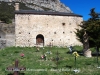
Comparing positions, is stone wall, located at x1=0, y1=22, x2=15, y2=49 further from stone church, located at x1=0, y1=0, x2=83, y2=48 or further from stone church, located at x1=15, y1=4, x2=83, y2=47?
stone church, located at x1=15, y1=4, x2=83, y2=47

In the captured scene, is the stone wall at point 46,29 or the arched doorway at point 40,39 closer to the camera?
the stone wall at point 46,29

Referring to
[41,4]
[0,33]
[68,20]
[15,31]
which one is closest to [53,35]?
[68,20]

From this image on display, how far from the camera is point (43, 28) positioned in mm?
31828

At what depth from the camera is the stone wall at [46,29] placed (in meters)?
31.3

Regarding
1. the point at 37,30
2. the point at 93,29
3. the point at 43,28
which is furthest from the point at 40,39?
the point at 93,29

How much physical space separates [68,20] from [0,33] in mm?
10191

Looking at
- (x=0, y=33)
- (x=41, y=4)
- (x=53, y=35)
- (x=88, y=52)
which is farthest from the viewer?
(x=41, y=4)

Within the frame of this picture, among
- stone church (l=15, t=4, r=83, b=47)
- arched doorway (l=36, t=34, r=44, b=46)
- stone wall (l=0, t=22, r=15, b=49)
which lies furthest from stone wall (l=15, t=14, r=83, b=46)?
stone wall (l=0, t=22, r=15, b=49)

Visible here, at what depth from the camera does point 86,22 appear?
21953mm

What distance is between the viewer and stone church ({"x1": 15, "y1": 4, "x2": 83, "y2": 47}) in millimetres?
31312

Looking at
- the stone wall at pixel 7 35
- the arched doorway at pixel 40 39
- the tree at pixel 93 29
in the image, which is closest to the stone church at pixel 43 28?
the arched doorway at pixel 40 39

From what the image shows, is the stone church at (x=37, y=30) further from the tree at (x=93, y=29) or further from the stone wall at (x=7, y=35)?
the tree at (x=93, y=29)

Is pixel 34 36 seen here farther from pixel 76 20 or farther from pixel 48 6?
pixel 48 6

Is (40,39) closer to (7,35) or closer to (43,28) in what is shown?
(43,28)
